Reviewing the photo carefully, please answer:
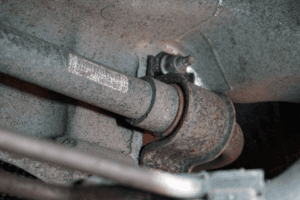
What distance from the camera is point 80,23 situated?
3.68 ft

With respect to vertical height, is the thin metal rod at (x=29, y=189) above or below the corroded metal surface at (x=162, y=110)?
below

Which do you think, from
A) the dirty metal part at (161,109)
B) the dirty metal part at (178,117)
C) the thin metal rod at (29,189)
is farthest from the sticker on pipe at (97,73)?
the thin metal rod at (29,189)

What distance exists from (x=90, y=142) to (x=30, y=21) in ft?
1.69

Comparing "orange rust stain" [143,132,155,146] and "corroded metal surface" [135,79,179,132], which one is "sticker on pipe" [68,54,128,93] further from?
"orange rust stain" [143,132,155,146]

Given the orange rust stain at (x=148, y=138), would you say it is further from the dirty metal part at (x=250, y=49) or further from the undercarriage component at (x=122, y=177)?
the undercarriage component at (x=122, y=177)

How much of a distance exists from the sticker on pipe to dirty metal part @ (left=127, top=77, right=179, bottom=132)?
0.43ft

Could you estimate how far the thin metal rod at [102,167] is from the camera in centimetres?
41

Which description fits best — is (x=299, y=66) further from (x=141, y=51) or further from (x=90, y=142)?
(x=90, y=142)

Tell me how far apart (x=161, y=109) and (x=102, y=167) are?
22.3 inches

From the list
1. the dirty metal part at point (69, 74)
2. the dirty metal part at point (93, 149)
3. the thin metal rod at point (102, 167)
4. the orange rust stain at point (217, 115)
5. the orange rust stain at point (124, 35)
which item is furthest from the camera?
the orange rust stain at point (124, 35)

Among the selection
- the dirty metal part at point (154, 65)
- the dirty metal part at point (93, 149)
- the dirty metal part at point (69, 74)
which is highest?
the dirty metal part at point (154, 65)

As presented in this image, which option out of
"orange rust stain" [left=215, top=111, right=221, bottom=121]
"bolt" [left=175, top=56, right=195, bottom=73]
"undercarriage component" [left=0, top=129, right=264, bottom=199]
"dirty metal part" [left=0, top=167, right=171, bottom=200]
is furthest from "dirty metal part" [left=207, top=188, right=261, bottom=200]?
"bolt" [left=175, top=56, right=195, bottom=73]

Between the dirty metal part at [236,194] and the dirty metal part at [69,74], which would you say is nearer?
the dirty metal part at [236,194]

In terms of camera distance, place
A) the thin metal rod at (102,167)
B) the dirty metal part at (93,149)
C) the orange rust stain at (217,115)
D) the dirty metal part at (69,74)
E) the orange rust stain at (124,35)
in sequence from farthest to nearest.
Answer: the orange rust stain at (124,35)
the orange rust stain at (217,115)
the dirty metal part at (93,149)
the dirty metal part at (69,74)
the thin metal rod at (102,167)
